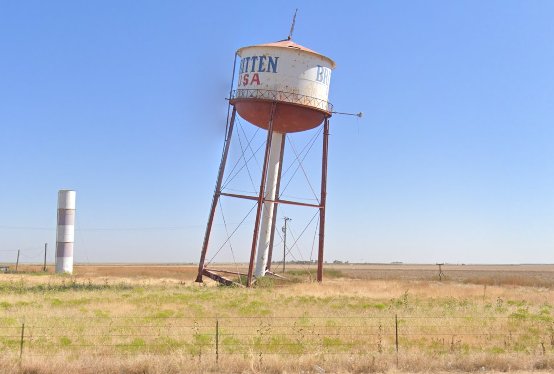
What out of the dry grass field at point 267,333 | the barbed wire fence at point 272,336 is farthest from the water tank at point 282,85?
the barbed wire fence at point 272,336

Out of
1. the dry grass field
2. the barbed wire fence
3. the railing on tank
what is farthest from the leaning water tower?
the barbed wire fence

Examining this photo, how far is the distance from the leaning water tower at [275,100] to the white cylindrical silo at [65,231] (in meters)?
28.9

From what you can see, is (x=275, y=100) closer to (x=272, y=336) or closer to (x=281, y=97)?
(x=281, y=97)

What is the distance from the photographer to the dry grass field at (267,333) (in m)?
16.5

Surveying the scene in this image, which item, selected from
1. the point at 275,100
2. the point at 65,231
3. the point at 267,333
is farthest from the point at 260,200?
the point at 65,231

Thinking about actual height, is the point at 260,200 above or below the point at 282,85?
below

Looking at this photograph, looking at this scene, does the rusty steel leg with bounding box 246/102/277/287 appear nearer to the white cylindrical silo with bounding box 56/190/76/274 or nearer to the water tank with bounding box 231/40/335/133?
the water tank with bounding box 231/40/335/133

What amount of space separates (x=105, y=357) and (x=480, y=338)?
11.8 metres

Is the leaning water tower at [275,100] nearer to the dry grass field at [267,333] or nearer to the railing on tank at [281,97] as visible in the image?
the railing on tank at [281,97]

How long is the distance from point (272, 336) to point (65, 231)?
54.2 m

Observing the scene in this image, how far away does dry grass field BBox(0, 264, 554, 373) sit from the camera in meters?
16.5

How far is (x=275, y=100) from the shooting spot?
1714 inches

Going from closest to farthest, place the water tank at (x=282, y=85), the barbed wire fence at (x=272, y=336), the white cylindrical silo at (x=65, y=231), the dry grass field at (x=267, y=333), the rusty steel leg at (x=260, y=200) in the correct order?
the dry grass field at (x=267, y=333)
the barbed wire fence at (x=272, y=336)
the rusty steel leg at (x=260, y=200)
the water tank at (x=282, y=85)
the white cylindrical silo at (x=65, y=231)

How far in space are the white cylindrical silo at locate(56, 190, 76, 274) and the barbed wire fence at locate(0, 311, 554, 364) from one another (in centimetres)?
4699
